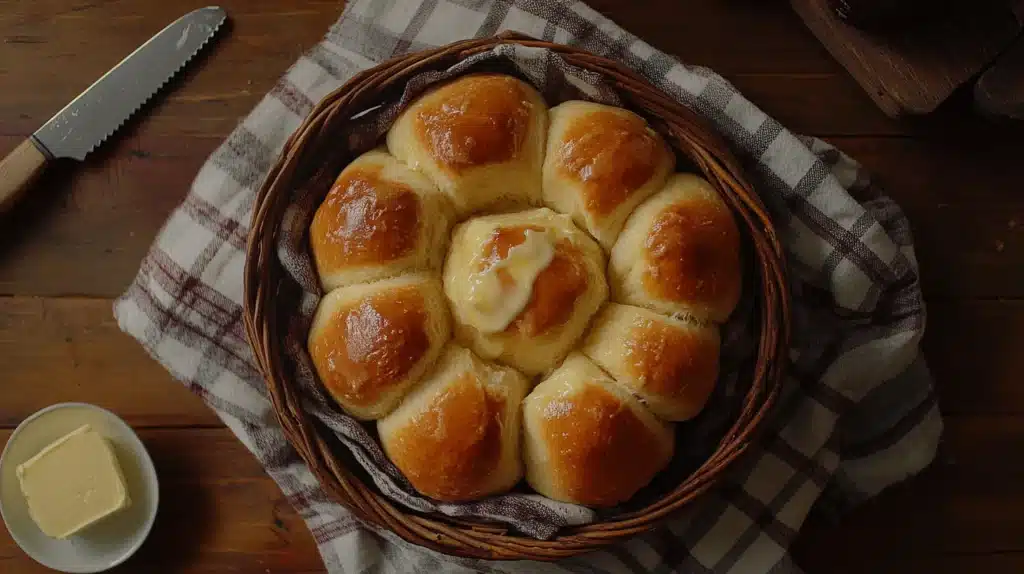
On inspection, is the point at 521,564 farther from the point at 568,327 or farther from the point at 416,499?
the point at 568,327

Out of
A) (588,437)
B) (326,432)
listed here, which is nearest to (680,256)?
(588,437)

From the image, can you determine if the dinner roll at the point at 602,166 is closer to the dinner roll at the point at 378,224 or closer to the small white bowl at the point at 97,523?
the dinner roll at the point at 378,224

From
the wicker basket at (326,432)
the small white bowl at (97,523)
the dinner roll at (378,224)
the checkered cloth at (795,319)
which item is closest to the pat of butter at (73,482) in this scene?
the small white bowl at (97,523)

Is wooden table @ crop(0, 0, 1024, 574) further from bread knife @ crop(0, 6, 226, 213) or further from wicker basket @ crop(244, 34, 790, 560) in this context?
wicker basket @ crop(244, 34, 790, 560)

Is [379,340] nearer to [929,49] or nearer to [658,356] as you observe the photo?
[658,356]

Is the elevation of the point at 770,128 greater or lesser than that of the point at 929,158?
greater

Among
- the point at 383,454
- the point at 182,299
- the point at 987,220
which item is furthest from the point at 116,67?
the point at 987,220
